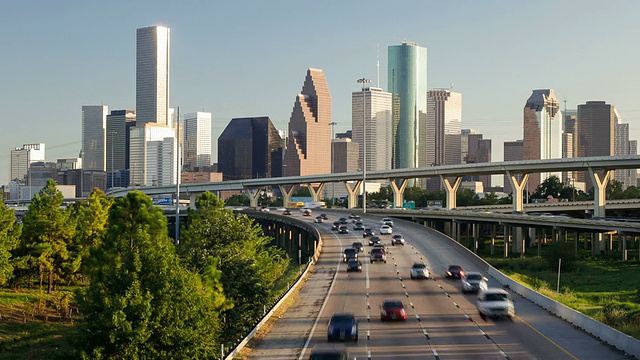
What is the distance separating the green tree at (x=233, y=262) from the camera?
50.7 m

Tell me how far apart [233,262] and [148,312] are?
651 inches

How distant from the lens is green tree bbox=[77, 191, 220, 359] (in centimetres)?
3772

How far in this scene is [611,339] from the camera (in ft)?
122

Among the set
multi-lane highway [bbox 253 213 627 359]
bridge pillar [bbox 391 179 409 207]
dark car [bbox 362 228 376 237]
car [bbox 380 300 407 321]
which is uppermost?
bridge pillar [bbox 391 179 409 207]

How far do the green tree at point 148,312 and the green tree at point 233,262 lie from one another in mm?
7335

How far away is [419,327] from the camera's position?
1635 inches

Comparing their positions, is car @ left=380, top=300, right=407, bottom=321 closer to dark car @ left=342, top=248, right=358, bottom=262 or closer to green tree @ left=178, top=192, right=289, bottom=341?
green tree @ left=178, top=192, right=289, bottom=341

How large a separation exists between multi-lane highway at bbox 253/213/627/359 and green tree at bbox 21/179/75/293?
26100mm

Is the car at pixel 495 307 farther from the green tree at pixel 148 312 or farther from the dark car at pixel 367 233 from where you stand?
the dark car at pixel 367 233

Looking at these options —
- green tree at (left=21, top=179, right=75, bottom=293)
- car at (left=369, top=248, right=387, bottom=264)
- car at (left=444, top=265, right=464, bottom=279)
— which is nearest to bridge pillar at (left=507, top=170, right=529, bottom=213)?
car at (left=369, top=248, right=387, bottom=264)

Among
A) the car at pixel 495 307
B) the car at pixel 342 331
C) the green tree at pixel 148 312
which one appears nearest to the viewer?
the car at pixel 342 331

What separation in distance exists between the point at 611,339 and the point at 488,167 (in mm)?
124835

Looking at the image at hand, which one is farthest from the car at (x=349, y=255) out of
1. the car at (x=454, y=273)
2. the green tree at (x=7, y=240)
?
the green tree at (x=7, y=240)

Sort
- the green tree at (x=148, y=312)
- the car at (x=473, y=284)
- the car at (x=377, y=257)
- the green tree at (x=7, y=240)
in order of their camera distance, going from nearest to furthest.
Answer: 1. the green tree at (x=148, y=312)
2. the car at (x=473, y=284)
3. the green tree at (x=7, y=240)
4. the car at (x=377, y=257)
